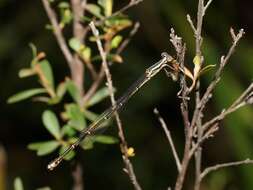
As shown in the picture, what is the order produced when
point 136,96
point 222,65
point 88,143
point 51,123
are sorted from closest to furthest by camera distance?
point 222,65 → point 88,143 → point 51,123 → point 136,96

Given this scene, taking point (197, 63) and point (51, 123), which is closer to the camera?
point (197, 63)

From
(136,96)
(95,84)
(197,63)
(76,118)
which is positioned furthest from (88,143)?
(136,96)

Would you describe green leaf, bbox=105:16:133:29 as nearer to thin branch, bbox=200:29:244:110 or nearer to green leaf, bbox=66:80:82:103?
green leaf, bbox=66:80:82:103

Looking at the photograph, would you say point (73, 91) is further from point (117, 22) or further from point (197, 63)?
point (197, 63)

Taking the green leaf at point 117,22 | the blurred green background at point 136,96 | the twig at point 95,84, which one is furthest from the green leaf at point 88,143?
the blurred green background at point 136,96

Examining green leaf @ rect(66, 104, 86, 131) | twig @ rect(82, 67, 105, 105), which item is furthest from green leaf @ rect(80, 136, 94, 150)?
twig @ rect(82, 67, 105, 105)

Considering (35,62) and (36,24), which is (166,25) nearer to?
(36,24)

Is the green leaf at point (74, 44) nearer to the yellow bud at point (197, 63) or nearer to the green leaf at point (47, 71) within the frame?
the green leaf at point (47, 71)
